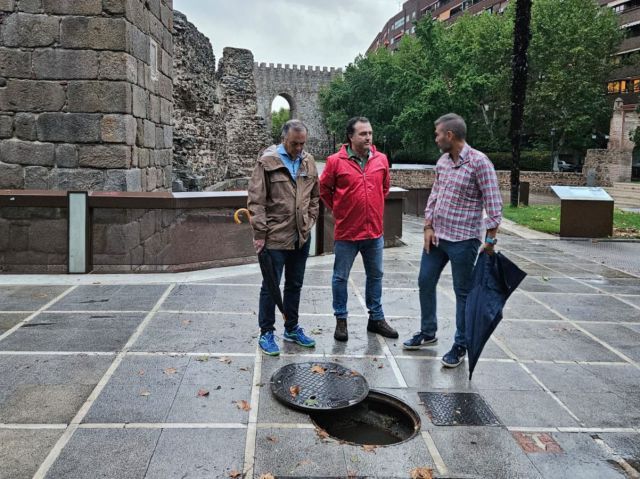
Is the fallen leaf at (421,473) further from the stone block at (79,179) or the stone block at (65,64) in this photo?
the stone block at (65,64)

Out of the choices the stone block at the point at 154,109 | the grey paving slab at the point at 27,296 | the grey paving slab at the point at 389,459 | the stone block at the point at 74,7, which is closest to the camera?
the grey paving slab at the point at 389,459

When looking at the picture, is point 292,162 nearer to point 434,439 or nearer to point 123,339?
point 123,339

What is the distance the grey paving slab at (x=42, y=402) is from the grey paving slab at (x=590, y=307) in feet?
14.8

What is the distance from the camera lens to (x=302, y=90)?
6575 centimetres

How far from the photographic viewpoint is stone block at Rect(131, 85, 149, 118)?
27.9 feet

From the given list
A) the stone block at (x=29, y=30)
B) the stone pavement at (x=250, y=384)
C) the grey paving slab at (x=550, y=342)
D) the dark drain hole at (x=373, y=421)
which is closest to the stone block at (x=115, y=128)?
the stone block at (x=29, y=30)

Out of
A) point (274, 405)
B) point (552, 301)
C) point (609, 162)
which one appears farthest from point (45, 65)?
point (609, 162)

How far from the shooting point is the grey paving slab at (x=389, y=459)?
9.89 ft

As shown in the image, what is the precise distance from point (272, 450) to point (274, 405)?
565mm

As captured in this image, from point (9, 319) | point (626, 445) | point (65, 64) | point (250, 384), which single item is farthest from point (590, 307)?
point (65, 64)

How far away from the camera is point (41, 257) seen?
7277mm

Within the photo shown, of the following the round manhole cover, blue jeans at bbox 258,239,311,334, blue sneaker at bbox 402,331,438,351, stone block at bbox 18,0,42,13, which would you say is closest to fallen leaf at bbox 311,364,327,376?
the round manhole cover

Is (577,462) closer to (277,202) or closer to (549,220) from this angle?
(277,202)

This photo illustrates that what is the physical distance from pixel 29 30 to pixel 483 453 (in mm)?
7657
